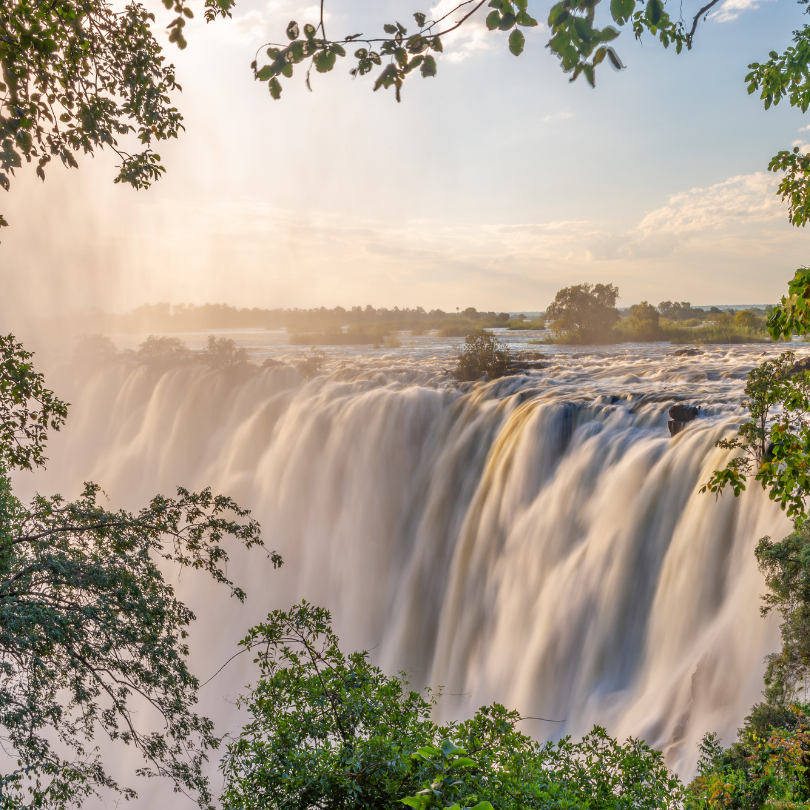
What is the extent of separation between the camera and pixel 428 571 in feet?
53.2

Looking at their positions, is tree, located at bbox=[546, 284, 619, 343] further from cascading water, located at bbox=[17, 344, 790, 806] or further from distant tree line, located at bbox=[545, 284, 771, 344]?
cascading water, located at bbox=[17, 344, 790, 806]

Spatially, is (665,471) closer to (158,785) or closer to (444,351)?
(158,785)

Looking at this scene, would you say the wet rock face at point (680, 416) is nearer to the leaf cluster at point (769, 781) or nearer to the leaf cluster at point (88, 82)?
the leaf cluster at point (769, 781)

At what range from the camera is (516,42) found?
230 centimetres

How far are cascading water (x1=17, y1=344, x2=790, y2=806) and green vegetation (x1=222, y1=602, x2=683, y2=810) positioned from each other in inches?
177

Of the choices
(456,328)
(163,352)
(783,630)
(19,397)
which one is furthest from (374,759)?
(163,352)

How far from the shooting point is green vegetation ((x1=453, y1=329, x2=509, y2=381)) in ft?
69.3

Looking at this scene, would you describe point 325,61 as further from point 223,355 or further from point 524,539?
point 223,355

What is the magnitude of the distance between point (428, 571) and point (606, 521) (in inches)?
244

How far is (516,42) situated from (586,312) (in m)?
26.0

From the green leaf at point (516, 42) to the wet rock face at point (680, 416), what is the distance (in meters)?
11.2

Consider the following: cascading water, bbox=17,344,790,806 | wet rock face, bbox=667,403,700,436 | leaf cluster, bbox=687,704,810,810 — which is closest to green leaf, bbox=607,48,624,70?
leaf cluster, bbox=687,704,810,810

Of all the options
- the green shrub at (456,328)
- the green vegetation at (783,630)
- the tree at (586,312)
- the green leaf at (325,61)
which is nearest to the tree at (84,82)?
the green leaf at (325,61)

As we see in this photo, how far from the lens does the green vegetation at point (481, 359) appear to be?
21109 mm
